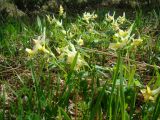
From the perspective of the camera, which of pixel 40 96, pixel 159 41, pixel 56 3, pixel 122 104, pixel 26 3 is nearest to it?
pixel 122 104

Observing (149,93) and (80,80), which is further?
(80,80)

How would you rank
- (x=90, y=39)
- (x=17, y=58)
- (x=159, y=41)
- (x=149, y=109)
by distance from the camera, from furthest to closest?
(x=90, y=39) → (x=17, y=58) → (x=159, y=41) → (x=149, y=109)

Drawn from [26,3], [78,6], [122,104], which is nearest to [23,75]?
[122,104]

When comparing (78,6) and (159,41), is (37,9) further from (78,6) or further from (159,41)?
(159,41)

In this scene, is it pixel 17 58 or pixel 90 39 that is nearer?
pixel 17 58

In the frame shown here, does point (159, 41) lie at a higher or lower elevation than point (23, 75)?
higher

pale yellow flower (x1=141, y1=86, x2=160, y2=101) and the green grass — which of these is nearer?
pale yellow flower (x1=141, y1=86, x2=160, y2=101)

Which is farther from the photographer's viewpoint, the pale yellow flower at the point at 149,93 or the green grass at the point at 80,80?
the green grass at the point at 80,80
